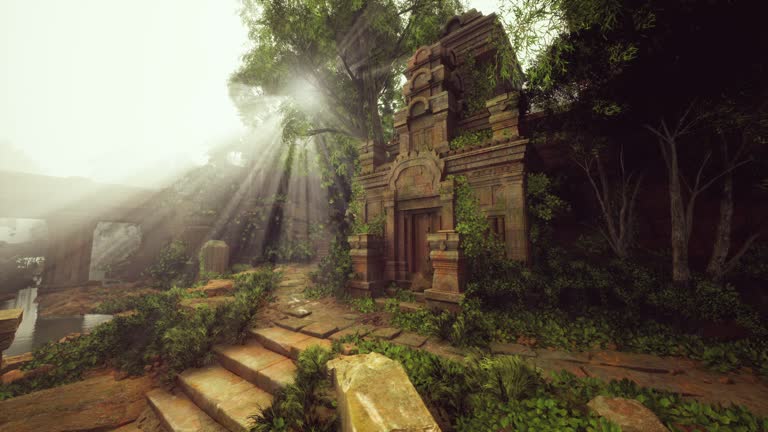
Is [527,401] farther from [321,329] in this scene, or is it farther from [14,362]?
[14,362]

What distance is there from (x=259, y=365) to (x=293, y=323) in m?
1.30

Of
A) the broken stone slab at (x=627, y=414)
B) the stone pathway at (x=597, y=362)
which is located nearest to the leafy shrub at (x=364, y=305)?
the stone pathway at (x=597, y=362)

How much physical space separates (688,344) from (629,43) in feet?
16.3

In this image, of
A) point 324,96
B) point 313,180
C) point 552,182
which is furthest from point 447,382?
point 313,180

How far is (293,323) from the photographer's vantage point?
5.61 metres

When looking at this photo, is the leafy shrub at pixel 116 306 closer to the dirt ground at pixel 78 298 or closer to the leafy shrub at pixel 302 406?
the dirt ground at pixel 78 298

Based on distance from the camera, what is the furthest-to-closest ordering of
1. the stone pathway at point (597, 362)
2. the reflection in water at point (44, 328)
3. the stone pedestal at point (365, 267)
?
the stone pedestal at point (365, 267), the reflection in water at point (44, 328), the stone pathway at point (597, 362)

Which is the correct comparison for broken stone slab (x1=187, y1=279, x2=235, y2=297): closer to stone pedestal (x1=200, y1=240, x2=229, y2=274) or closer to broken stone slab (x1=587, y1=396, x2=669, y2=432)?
stone pedestal (x1=200, y1=240, x2=229, y2=274)

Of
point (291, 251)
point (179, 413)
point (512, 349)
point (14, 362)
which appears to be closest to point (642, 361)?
point (512, 349)

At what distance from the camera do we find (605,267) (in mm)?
5691

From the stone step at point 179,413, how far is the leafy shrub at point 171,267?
300 inches

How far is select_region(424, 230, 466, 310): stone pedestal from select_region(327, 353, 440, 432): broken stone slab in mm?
3312

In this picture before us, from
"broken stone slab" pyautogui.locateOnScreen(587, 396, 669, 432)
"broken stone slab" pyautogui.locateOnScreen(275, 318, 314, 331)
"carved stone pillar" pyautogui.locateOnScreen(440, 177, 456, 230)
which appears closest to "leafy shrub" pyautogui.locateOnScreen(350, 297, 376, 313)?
"broken stone slab" pyautogui.locateOnScreen(275, 318, 314, 331)

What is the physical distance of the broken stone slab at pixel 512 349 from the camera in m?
4.23
